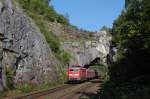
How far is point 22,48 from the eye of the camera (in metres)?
42.5

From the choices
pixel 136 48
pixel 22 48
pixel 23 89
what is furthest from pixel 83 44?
pixel 136 48

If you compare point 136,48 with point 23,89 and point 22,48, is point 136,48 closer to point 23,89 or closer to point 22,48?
point 23,89

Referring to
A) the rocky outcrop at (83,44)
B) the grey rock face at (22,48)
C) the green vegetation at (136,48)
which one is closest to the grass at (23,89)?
the grey rock face at (22,48)

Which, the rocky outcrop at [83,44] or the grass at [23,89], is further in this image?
the rocky outcrop at [83,44]

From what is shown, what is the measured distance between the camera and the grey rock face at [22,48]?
38.9m

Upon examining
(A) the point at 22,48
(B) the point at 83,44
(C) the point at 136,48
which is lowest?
(C) the point at 136,48

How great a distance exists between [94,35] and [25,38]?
54.0 m

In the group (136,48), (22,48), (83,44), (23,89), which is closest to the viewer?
(136,48)

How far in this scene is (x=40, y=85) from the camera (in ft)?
150

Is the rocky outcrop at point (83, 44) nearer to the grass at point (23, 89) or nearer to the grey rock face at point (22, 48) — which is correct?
the grey rock face at point (22, 48)

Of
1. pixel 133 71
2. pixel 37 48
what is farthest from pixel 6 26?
pixel 133 71

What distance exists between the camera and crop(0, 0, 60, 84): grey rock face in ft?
128

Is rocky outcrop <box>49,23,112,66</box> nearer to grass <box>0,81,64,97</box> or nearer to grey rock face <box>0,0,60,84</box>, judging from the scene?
grey rock face <box>0,0,60,84</box>

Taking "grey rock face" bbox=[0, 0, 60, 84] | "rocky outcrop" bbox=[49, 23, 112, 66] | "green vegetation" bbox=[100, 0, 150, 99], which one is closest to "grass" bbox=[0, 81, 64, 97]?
"grey rock face" bbox=[0, 0, 60, 84]
